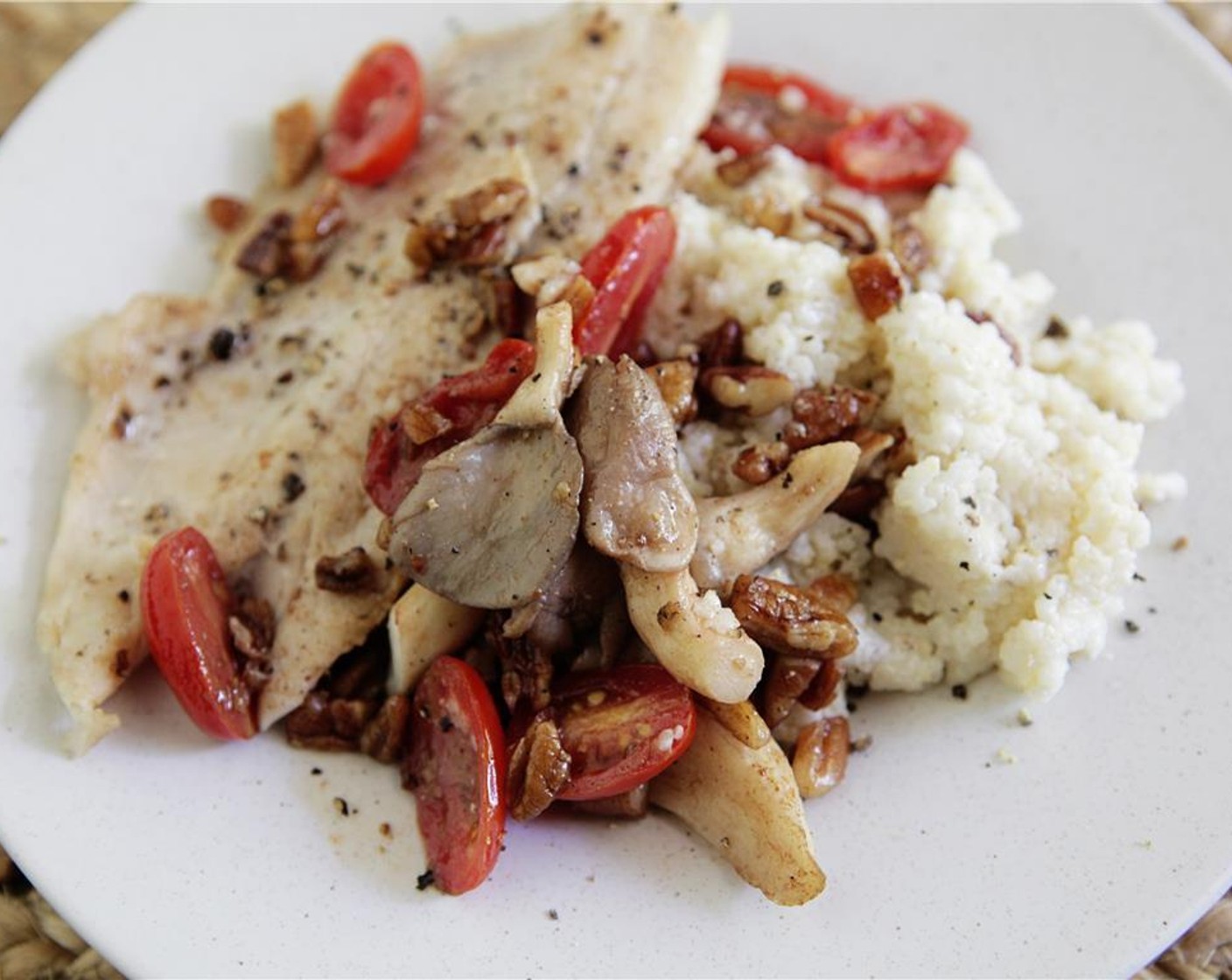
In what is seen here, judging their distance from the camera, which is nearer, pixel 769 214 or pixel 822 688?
pixel 822 688

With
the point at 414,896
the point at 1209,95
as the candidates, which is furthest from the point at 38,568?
the point at 1209,95

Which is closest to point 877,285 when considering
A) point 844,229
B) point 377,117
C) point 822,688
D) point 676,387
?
point 844,229

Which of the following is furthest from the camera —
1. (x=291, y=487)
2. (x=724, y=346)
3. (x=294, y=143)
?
(x=294, y=143)

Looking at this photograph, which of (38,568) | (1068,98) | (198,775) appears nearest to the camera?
(198,775)

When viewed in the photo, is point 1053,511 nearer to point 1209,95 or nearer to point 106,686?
point 1209,95

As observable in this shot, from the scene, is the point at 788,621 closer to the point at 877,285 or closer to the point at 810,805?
the point at 810,805

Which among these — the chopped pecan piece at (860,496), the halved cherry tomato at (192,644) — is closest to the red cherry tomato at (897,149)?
the chopped pecan piece at (860,496)
